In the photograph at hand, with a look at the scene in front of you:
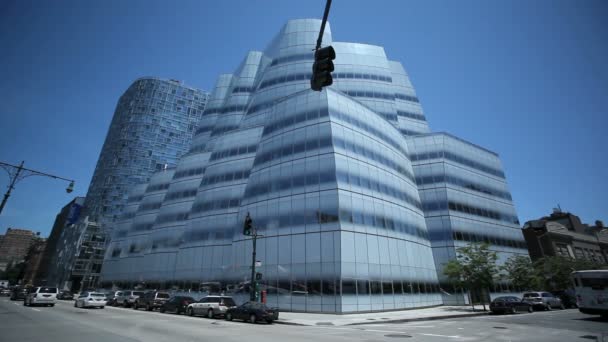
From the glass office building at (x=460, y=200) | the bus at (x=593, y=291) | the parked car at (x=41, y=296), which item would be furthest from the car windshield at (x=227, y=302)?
the glass office building at (x=460, y=200)

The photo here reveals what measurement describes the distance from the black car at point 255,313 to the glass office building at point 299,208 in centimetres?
872

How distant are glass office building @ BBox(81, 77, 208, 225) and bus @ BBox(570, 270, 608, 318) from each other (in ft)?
283

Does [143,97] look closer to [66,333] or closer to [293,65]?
[293,65]

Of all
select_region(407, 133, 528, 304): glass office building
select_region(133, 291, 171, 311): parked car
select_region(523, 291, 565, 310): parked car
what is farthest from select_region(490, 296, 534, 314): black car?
select_region(133, 291, 171, 311): parked car

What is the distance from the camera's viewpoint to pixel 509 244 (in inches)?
1897

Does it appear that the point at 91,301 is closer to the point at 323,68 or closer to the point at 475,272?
the point at 323,68

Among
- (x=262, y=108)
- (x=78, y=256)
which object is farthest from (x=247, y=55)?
(x=78, y=256)

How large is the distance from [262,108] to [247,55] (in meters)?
23.2

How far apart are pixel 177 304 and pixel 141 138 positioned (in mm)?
77431

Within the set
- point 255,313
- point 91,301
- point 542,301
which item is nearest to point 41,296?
point 91,301

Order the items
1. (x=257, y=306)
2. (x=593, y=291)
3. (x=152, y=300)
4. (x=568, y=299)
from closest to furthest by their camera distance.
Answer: (x=257, y=306), (x=593, y=291), (x=152, y=300), (x=568, y=299)

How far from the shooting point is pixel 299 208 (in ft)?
104

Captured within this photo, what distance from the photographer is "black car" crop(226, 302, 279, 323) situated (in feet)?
64.0

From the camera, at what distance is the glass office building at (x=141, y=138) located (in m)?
87.1
